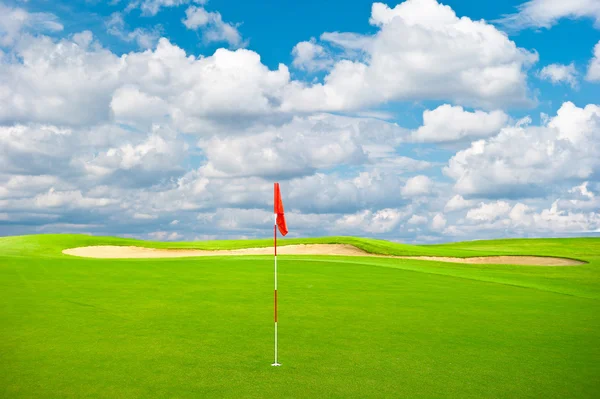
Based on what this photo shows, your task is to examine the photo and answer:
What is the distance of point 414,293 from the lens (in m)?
19.9

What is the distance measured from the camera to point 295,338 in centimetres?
1173

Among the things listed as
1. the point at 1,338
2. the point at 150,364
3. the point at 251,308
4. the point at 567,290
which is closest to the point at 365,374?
the point at 150,364

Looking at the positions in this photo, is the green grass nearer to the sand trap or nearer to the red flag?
the red flag

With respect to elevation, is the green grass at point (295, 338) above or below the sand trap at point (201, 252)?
below

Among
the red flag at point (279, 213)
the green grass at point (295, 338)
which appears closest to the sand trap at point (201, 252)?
the green grass at point (295, 338)

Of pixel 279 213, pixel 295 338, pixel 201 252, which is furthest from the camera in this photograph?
pixel 201 252

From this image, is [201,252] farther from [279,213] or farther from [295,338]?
[279,213]

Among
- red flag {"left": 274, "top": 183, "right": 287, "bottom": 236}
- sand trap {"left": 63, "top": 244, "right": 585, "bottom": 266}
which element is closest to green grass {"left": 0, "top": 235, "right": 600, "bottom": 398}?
red flag {"left": 274, "top": 183, "right": 287, "bottom": 236}

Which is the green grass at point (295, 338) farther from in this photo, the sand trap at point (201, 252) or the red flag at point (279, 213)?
the sand trap at point (201, 252)

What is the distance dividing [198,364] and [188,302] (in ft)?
24.7

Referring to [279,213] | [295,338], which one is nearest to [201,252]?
[295,338]

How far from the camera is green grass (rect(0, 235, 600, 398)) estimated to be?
8398mm

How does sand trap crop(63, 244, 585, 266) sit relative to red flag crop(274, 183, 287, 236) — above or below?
below

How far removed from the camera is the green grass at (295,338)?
27.6 ft
